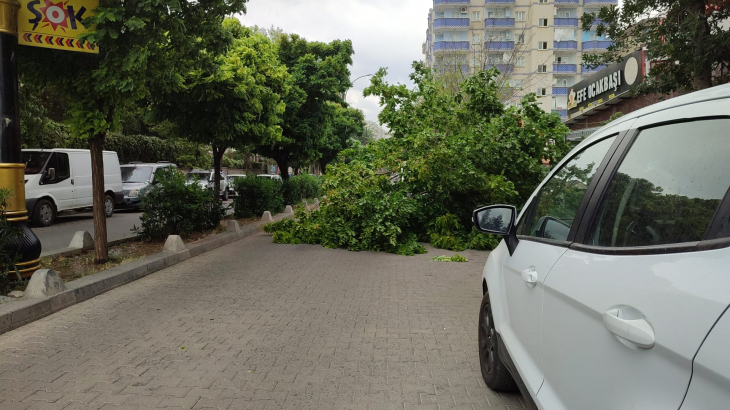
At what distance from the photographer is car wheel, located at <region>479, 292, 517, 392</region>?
3.57 metres

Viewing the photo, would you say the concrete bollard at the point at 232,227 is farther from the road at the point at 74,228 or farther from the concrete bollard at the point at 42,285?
the concrete bollard at the point at 42,285

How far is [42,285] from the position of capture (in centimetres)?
600

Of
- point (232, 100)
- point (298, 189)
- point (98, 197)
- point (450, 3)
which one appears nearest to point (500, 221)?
point (98, 197)

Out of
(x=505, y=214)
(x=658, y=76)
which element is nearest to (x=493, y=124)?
(x=658, y=76)

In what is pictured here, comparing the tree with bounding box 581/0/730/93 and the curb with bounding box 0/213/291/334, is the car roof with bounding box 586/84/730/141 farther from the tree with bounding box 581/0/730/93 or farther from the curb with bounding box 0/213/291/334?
the tree with bounding box 581/0/730/93

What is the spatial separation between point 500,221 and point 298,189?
21007 millimetres

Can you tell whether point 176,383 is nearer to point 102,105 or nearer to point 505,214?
point 505,214

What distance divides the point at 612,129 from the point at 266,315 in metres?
4.54

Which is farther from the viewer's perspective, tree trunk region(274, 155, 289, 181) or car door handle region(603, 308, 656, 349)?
tree trunk region(274, 155, 289, 181)

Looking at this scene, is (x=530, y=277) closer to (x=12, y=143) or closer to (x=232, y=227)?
(x=12, y=143)

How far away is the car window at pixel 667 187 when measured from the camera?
5.16ft

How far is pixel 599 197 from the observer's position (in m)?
2.20

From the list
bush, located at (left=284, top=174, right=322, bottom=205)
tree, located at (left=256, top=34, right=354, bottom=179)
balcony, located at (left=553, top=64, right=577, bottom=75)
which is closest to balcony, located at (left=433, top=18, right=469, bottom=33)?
balcony, located at (left=553, top=64, right=577, bottom=75)

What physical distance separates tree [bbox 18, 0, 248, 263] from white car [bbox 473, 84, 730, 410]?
6.24 metres
